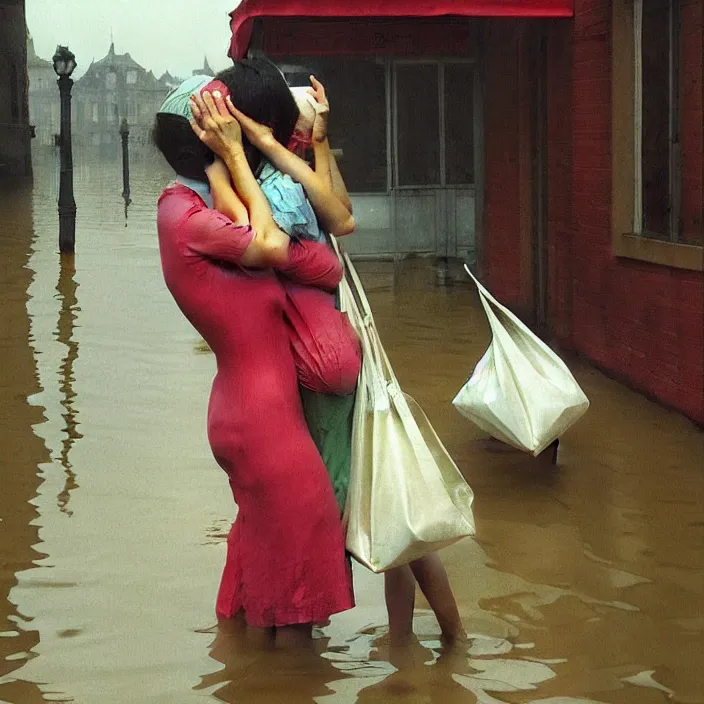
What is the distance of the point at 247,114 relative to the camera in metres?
4.01

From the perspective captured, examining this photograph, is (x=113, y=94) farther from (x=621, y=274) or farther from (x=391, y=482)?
(x=391, y=482)

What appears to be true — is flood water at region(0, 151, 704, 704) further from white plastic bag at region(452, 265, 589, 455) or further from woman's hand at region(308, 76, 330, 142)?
woman's hand at region(308, 76, 330, 142)

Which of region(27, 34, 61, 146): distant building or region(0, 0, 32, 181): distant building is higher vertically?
region(27, 34, 61, 146): distant building

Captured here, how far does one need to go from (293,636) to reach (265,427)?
650 mm

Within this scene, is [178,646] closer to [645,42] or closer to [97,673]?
[97,673]

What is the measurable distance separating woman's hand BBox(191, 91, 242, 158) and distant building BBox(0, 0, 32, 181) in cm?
4402

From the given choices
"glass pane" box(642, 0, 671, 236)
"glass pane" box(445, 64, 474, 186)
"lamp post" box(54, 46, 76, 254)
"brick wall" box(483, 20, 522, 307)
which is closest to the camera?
"glass pane" box(642, 0, 671, 236)

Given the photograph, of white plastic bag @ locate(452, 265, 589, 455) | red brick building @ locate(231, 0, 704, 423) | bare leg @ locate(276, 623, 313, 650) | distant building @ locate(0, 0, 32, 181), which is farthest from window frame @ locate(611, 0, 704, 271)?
distant building @ locate(0, 0, 32, 181)

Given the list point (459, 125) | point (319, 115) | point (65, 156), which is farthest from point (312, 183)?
point (65, 156)

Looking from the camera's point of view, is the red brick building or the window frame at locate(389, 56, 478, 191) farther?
the window frame at locate(389, 56, 478, 191)

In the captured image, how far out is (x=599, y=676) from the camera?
4387mm

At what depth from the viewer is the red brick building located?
28.9 ft

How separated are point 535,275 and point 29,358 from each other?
4.58 m

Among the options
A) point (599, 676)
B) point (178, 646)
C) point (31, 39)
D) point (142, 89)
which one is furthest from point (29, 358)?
point (142, 89)
